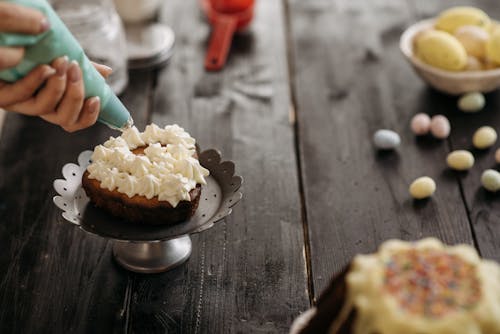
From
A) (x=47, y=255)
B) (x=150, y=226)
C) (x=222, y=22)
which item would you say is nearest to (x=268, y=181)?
(x=150, y=226)

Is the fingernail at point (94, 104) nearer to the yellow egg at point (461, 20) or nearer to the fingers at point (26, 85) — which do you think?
the fingers at point (26, 85)

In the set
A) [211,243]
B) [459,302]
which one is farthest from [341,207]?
[459,302]

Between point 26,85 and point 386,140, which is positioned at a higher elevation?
point 26,85

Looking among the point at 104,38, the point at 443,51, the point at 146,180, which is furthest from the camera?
the point at 104,38

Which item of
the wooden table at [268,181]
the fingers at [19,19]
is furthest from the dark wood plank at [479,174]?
the fingers at [19,19]

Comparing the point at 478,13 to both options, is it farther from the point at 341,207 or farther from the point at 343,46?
the point at 341,207

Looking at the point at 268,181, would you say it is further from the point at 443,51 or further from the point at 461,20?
the point at 461,20

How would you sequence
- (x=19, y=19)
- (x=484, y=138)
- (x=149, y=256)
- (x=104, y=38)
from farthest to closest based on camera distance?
(x=104, y=38)
(x=484, y=138)
(x=149, y=256)
(x=19, y=19)

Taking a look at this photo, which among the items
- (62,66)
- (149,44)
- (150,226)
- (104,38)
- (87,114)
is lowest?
(149,44)
